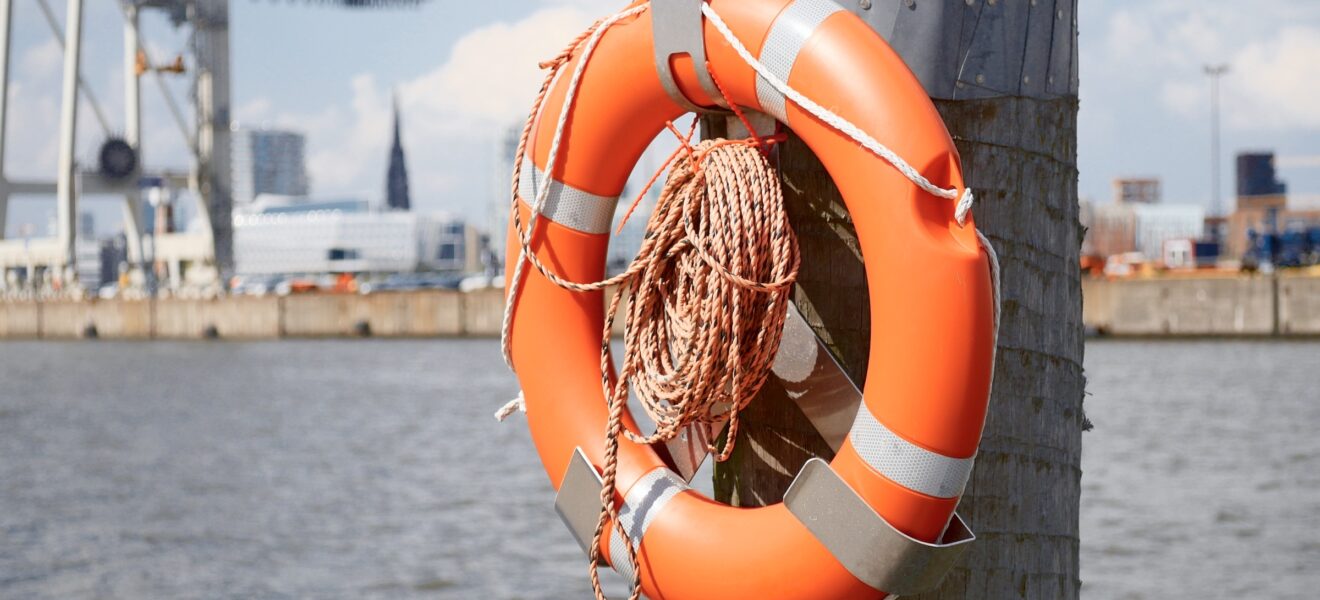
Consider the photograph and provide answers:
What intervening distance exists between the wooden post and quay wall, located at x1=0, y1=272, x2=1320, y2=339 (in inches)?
889

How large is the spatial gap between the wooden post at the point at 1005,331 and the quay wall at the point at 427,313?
22.6 m

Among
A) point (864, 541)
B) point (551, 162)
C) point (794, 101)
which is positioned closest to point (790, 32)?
point (794, 101)

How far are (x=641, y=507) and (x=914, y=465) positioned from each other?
391 mm

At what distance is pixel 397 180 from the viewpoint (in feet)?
406

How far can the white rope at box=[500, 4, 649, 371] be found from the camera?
1.95m

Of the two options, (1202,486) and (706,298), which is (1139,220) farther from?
(706,298)

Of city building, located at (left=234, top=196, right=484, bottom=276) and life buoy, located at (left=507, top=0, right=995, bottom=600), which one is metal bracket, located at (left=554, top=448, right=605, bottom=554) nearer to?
life buoy, located at (left=507, top=0, right=995, bottom=600)

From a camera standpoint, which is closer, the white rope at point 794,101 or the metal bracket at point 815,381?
the white rope at point 794,101

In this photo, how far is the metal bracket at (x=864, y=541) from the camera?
1700 millimetres

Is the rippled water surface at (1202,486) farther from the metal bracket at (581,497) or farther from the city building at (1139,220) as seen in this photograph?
the city building at (1139,220)

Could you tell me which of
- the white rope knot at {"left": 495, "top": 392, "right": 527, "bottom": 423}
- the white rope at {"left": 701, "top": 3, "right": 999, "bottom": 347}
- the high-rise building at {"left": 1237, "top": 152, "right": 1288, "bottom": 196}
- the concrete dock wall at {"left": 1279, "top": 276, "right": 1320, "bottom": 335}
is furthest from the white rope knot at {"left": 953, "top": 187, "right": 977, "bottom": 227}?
the high-rise building at {"left": 1237, "top": 152, "right": 1288, "bottom": 196}

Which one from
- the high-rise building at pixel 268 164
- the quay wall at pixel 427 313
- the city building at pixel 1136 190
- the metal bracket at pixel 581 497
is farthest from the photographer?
the high-rise building at pixel 268 164

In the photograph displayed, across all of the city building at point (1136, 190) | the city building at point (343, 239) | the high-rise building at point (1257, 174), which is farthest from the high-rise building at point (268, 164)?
the high-rise building at point (1257, 174)

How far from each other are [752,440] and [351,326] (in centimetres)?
3308
